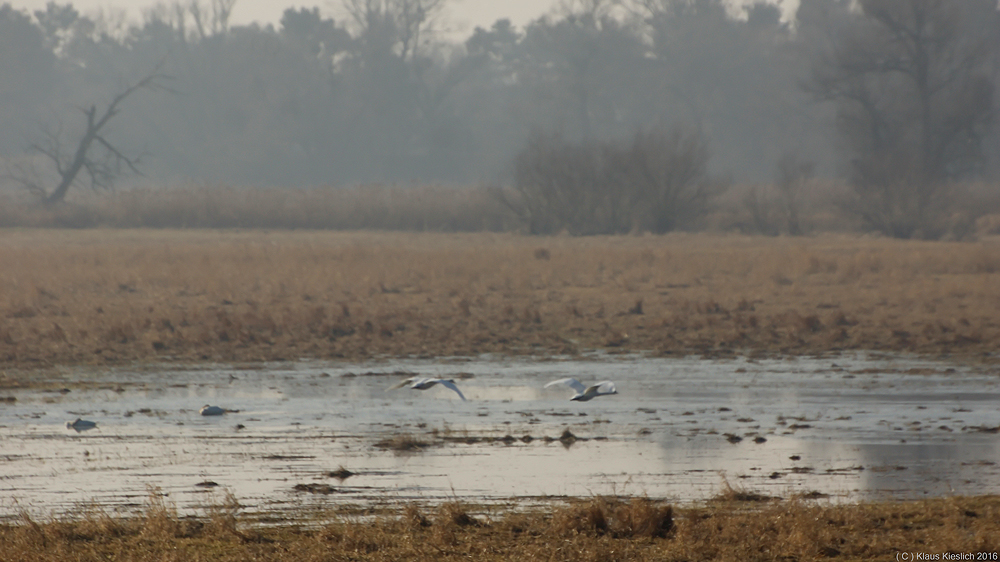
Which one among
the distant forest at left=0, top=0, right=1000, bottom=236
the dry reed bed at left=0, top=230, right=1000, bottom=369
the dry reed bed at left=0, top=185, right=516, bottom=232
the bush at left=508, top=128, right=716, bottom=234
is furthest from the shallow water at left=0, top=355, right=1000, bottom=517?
the distant forest at left=0, top=0, right=1000, bottom=236

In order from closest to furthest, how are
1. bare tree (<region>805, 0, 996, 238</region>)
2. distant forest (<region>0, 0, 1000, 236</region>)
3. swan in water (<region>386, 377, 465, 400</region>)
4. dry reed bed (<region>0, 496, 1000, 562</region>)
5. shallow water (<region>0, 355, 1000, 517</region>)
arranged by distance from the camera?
dry reed bed (<region>0, 496, 1000, 562</region>) < shallow water (<region>0, 355, 1000, 517</region>) < swan in water (<region>386, 377, 465, 400</region>) < bare tree (<region>805, 0, 996, 238</region>) < distant forest (<region>0, 0, 1000, 236</region>)

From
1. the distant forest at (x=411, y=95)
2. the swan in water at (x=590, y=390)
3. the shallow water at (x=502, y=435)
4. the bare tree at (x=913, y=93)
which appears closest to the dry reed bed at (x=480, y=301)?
the shallow water at (x=502, y=435)

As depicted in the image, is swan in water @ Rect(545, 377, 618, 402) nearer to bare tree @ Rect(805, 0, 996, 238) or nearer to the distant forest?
bare tree @ Rect(805, 0, 996, 238)

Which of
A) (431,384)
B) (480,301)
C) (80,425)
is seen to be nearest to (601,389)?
(431,384)

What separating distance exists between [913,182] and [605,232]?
974 centimetres

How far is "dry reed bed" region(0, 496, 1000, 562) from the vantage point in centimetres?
656

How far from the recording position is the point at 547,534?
7.05m

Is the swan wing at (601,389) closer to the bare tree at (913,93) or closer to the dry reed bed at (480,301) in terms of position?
the dry reed bed at (480,301)

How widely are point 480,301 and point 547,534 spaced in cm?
1436

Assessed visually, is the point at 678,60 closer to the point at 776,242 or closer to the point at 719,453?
the point at 776,242

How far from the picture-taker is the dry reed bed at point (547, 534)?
656 centimetres

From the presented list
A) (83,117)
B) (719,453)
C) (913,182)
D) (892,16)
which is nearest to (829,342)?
(719,453)

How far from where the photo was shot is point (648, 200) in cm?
3919

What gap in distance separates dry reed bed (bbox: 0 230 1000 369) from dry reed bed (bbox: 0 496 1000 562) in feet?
30.3
